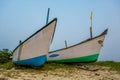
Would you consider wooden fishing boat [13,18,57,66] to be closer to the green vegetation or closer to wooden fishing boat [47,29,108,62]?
wooden fishing boat [47,29,108,62]

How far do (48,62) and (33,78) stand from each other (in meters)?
5.98

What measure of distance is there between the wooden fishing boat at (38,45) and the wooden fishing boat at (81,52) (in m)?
3.00

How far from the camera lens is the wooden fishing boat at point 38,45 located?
38.4ft

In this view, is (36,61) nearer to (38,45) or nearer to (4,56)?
(38,45)

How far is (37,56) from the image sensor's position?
12.0 m

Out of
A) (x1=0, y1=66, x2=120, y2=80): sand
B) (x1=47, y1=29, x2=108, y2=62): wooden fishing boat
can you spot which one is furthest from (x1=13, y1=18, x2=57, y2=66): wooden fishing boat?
(x1=47, y1=29, x2=108, y2=62): wooden fishing boat

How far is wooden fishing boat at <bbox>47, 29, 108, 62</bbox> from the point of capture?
15094 millimetres

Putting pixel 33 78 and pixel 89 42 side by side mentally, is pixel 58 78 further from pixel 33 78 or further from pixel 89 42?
pixel 89 42

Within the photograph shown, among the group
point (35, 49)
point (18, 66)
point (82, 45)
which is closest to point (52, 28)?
point (35, 49)

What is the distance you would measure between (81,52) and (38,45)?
4.30 meters

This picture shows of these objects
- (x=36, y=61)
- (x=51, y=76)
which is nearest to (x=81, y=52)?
(x=36, y=61)

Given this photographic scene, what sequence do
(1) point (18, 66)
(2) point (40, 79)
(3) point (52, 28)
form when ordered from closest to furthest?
(2) point (40, 79) < (3) point (52, 28) < (1) point (18, 66)

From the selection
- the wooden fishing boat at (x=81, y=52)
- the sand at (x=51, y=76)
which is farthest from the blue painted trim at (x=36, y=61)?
the wooden fishing boat at (x=81, y=52)

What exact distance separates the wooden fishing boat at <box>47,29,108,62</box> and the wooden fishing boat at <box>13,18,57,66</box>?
3.00m
